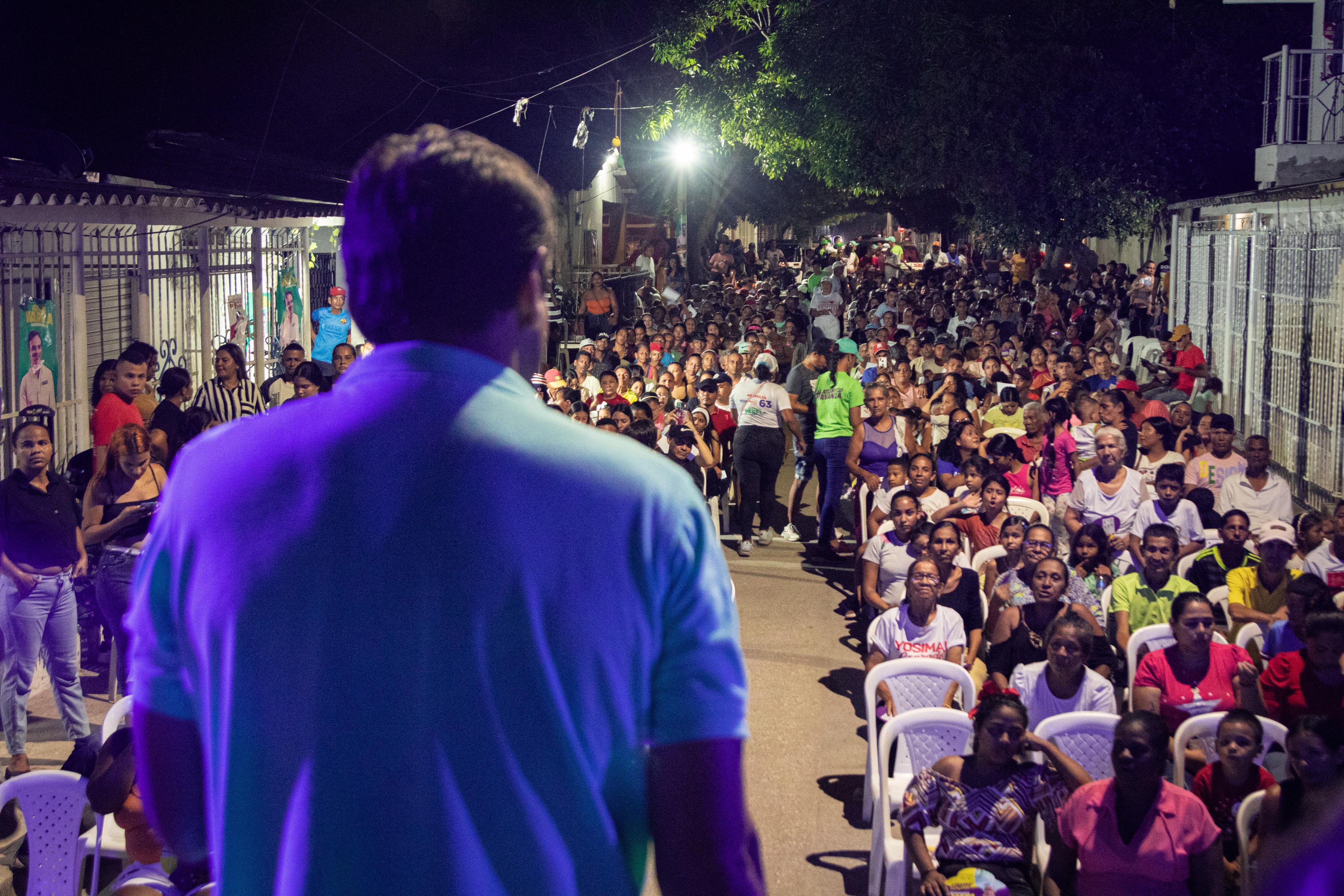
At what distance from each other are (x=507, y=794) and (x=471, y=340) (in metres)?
0.39

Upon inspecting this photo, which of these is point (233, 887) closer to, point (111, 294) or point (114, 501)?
point (114, 501)

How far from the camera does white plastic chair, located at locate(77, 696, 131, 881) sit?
15.8ft

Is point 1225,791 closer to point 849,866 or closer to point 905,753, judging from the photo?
point 905,753

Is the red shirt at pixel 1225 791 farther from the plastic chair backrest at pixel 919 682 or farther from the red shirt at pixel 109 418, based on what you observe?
the red shirt at pixel 109 418

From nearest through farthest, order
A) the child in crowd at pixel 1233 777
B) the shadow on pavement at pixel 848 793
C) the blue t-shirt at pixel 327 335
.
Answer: the child in crowd at pixel 1233 777 < the shadow on pavement at pixel 848 793 < the blue t-shirt at pixel 327 335

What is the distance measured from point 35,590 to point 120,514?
1.99 feet

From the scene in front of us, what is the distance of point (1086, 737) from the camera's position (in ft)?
19.1

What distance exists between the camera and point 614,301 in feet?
72.6

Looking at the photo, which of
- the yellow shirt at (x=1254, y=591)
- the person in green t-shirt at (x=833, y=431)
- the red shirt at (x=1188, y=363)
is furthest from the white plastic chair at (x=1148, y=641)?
the red shirt at (x=1188, y=363)

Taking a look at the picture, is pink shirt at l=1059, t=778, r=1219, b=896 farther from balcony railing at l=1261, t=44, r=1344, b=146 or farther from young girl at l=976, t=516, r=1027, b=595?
balcony railing at l=1261, t=44, r=1344, b=146

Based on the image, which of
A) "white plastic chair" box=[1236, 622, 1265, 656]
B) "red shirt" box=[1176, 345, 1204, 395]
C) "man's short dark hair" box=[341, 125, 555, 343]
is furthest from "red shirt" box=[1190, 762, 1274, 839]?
"red shirt" box=[1176, 345, 1204, 395]

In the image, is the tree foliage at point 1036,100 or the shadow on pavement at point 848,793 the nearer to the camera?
the shadow on pavement at point 848,793

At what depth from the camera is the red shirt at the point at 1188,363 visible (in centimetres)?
1492

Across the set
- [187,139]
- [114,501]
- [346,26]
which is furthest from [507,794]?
[346,26]
